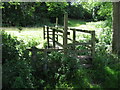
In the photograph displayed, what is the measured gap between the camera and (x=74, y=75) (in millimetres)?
4195

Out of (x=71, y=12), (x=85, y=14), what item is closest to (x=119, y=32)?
(x=71, y=12)

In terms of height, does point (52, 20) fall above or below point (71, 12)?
below

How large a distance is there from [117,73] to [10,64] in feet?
9.00

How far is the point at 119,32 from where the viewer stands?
6.10m

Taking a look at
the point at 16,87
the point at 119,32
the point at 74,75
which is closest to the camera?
the point at 16,87

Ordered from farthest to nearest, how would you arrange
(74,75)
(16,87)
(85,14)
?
(85,14), (74,75), (16,87)

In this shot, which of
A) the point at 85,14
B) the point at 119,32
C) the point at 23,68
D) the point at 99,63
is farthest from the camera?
the point at 85,14

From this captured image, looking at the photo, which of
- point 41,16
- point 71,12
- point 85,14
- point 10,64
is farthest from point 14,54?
point 85,14

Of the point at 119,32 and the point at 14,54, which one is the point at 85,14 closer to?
the point at 119,32

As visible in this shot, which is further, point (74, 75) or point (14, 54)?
point (14, 54)

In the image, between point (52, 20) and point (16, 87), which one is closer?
point (16, 87)

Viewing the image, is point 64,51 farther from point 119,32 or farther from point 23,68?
point 119,32

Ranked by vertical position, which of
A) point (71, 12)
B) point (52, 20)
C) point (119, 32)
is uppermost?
point (71, 12)

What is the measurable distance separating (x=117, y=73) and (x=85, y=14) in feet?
92.9
